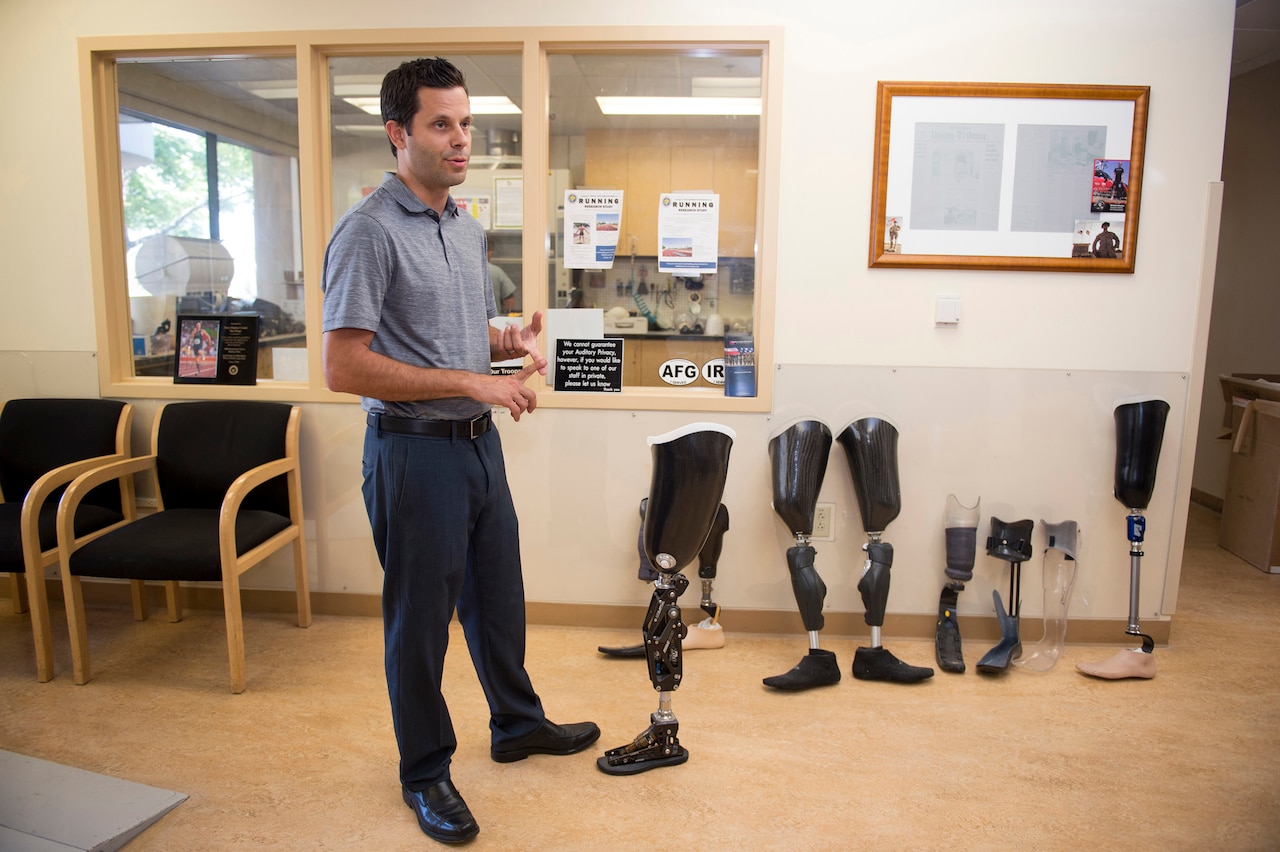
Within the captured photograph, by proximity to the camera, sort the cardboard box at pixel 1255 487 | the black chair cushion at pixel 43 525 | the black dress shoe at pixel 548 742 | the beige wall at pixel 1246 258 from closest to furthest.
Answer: the black dress shoe at pixel 548 742 < the black chair cushion at pixel 43 525 < the cardboard box at pixel 1255 487 < the beige wall at pixel 1246 258

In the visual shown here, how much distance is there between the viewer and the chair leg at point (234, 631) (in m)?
2.54

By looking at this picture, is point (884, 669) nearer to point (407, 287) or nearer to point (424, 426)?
point (424, 426)

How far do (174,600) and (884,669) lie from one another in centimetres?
263

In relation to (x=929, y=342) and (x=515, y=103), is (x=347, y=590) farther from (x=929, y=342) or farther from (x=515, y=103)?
(x=929, y=342)

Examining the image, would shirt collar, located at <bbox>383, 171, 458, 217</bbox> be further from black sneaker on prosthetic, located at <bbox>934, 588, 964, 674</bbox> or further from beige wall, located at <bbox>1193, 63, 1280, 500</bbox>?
beige wall, located at <bbox>1193, 63, 1280, 500</bbox>

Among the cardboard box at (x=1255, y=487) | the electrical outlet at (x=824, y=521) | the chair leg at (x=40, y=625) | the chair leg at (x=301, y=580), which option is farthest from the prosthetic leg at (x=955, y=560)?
the chair leg at (x=40, y=625)

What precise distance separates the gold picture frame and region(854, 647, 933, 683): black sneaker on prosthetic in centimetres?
135

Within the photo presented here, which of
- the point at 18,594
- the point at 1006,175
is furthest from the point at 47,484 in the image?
the point at 1006,175

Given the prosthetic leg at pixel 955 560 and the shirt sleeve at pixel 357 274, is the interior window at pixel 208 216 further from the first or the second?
the prosthetic leg at pixel 955 560

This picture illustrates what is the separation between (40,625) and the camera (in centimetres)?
261

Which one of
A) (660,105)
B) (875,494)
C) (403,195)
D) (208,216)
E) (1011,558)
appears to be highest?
(660,105)

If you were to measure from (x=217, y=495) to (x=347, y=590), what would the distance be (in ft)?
1.97

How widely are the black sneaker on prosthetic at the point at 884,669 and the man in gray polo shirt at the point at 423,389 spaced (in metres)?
1.37

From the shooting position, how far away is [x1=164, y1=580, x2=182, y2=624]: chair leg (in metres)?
3.12
